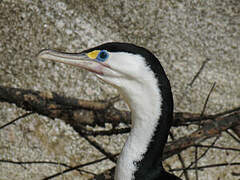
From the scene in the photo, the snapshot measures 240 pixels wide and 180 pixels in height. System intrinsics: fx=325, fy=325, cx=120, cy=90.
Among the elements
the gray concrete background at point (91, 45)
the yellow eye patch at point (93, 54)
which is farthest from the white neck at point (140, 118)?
the gray concrete background at point (91, 45)

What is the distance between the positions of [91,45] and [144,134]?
39.0 inches

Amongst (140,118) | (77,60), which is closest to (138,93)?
(140,118)

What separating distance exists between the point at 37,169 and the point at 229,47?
1.24 metres

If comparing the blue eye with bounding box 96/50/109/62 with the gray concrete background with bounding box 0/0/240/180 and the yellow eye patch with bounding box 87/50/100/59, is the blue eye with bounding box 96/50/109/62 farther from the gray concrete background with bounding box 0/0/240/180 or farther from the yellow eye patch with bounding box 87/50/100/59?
the gray concrete background with bounding box 0/0/240/180

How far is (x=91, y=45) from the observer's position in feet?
5.71

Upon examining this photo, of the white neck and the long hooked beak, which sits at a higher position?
the long hooked beak

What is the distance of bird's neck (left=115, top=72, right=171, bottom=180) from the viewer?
790 mm

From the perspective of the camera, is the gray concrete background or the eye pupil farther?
the gray concrete background

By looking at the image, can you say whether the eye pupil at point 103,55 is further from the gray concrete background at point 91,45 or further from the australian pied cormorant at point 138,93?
the gray concrete background at point 91,45

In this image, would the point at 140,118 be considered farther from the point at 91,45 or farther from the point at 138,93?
the point at 91,45

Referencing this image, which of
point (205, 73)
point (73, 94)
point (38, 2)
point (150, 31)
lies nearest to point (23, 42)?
point (38, 2)

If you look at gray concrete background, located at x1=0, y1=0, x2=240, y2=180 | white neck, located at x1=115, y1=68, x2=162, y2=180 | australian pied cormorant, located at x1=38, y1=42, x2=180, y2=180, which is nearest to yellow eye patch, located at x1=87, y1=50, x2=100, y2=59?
australian pied cormorant, located at x1=38, y1=42, x2=180, y2=180

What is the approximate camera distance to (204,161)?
72.3 inches

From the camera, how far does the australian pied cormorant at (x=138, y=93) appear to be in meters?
0.77
